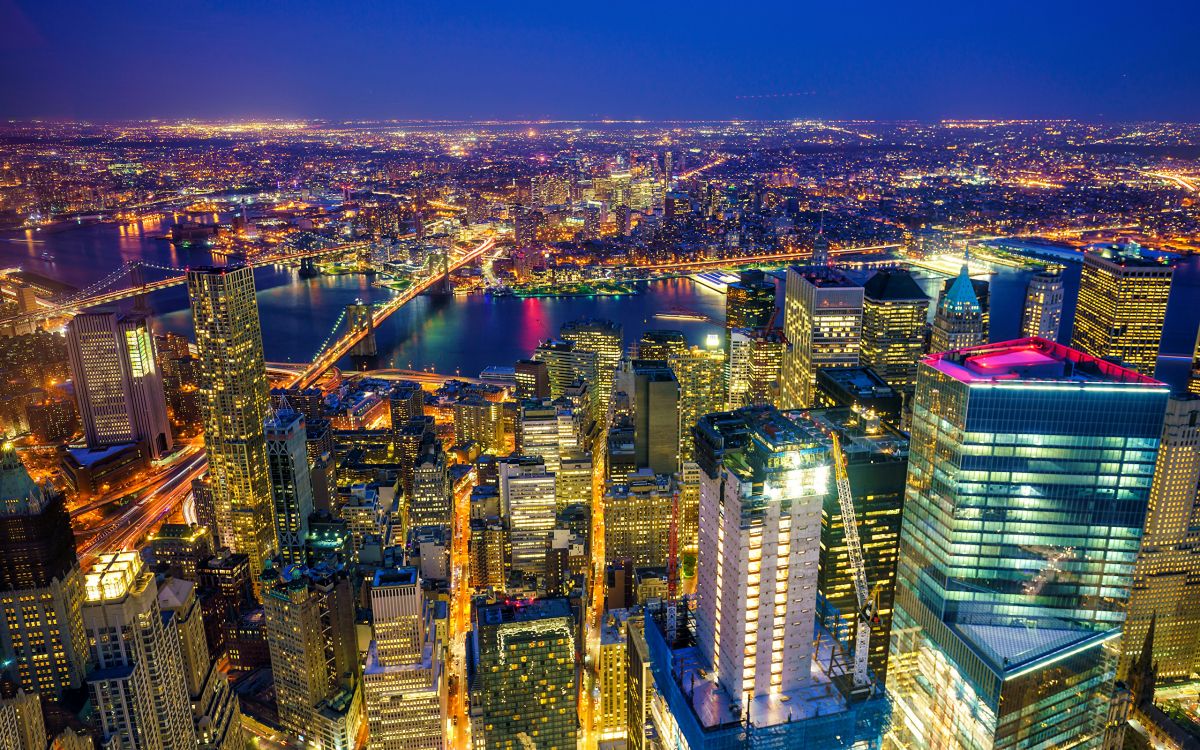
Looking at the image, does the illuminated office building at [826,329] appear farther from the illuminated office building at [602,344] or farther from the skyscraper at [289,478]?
the skyscraper at [289,478]

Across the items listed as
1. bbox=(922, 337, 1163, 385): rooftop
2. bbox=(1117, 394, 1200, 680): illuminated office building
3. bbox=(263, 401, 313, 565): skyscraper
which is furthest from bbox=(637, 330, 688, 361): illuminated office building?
bbox=(922, 337, 1163, 385): rooftop

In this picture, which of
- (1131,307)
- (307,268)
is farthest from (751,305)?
(307,268)

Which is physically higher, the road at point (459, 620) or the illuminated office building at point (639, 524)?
the illuminated office building at point (639, 524)

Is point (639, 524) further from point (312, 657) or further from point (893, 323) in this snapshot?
point (893, 323)

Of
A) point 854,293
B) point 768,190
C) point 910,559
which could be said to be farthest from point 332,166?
point 910,559

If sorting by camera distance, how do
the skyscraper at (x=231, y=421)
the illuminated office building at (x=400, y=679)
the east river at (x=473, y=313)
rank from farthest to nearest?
the east river at (x=473, y=313) → the skyscraper at (x=231, y=421) → the illuminated office building at (x=400, y=679)

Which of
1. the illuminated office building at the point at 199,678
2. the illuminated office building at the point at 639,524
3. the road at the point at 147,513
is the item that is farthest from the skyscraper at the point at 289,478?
the illuminated office building at the point at 639,524

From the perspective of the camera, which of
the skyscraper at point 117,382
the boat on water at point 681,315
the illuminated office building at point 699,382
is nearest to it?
the skyscraper at point 117,382
